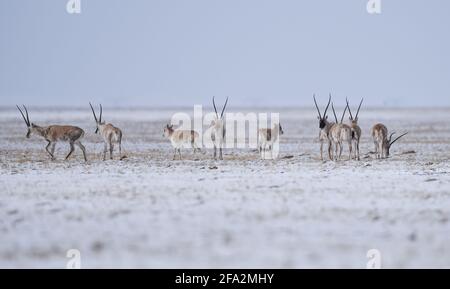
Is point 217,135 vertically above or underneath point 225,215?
above

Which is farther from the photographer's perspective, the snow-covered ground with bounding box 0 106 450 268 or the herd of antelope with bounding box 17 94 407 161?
the herd of antelope with bounding box 17 94 407 161

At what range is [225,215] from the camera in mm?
11750

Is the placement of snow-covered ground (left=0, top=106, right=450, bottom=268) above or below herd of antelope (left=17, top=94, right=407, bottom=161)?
below

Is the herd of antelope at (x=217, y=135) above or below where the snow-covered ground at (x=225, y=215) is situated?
above

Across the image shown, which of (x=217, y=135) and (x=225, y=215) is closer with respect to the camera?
(x=225, y=215)

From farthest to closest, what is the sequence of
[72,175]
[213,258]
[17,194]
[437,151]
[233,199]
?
[437,151] < [72,175] < [17,194] < [233,199] < [213,258]

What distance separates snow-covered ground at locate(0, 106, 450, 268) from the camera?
9172mm

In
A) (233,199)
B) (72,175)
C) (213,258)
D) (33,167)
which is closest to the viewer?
(213,258)

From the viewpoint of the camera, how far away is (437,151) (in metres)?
27.1

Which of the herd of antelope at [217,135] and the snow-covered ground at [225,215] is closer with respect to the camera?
the snow-covered ground at [225,215]

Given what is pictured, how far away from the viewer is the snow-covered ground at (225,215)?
9.17m

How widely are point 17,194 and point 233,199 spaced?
3.98 meters
